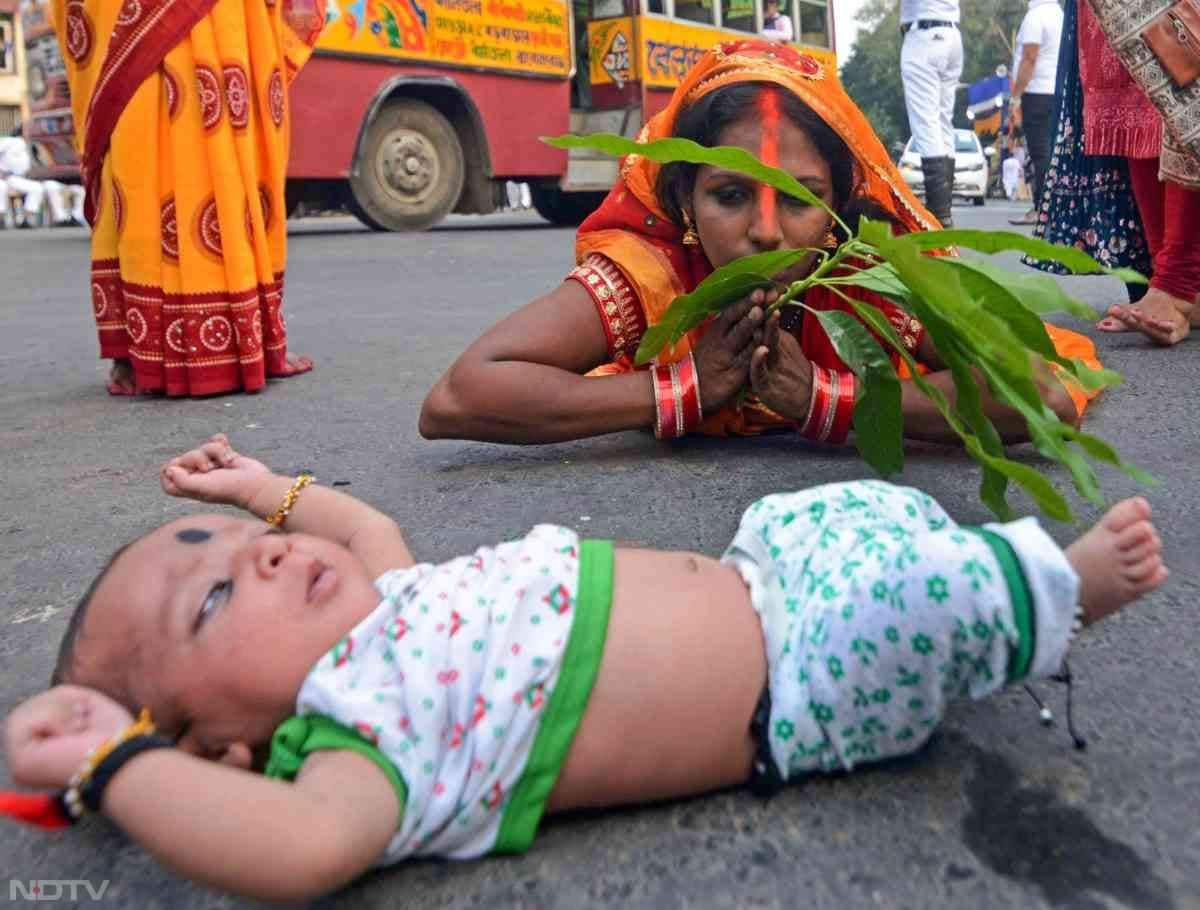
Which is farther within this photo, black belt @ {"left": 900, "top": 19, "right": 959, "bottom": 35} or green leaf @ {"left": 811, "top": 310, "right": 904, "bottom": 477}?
black belt @ {"left": 900, "top": 19, "right": 959, "bottom": 35}

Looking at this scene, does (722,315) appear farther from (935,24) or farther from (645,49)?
(645,49)

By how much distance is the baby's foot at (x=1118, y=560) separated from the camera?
3.20 feet

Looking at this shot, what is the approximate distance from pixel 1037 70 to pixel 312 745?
7011 millimetres

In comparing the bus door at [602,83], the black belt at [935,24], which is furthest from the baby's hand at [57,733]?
the bus door at [602,83]

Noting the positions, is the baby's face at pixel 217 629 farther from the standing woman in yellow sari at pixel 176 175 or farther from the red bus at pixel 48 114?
the red bus at pixel 48 114

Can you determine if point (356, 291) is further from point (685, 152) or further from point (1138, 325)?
point (685, 152)

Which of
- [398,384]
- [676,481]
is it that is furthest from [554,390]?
[398,384]

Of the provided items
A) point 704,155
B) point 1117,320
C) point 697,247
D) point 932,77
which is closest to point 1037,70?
point 932,77

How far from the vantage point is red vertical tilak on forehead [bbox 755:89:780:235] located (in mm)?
1993

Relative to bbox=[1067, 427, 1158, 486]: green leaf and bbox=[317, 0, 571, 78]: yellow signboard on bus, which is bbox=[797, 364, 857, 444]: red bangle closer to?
bbox=[1067, 427, 1158, 486]: green leaf

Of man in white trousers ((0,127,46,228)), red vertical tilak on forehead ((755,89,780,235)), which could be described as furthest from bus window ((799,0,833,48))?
man in white trousers ((0,127,46,228))

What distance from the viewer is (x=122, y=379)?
3.12 meters

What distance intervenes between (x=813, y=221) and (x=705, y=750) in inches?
48.0

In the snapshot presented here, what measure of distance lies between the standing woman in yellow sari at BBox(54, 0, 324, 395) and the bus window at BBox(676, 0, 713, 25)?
7.59m
